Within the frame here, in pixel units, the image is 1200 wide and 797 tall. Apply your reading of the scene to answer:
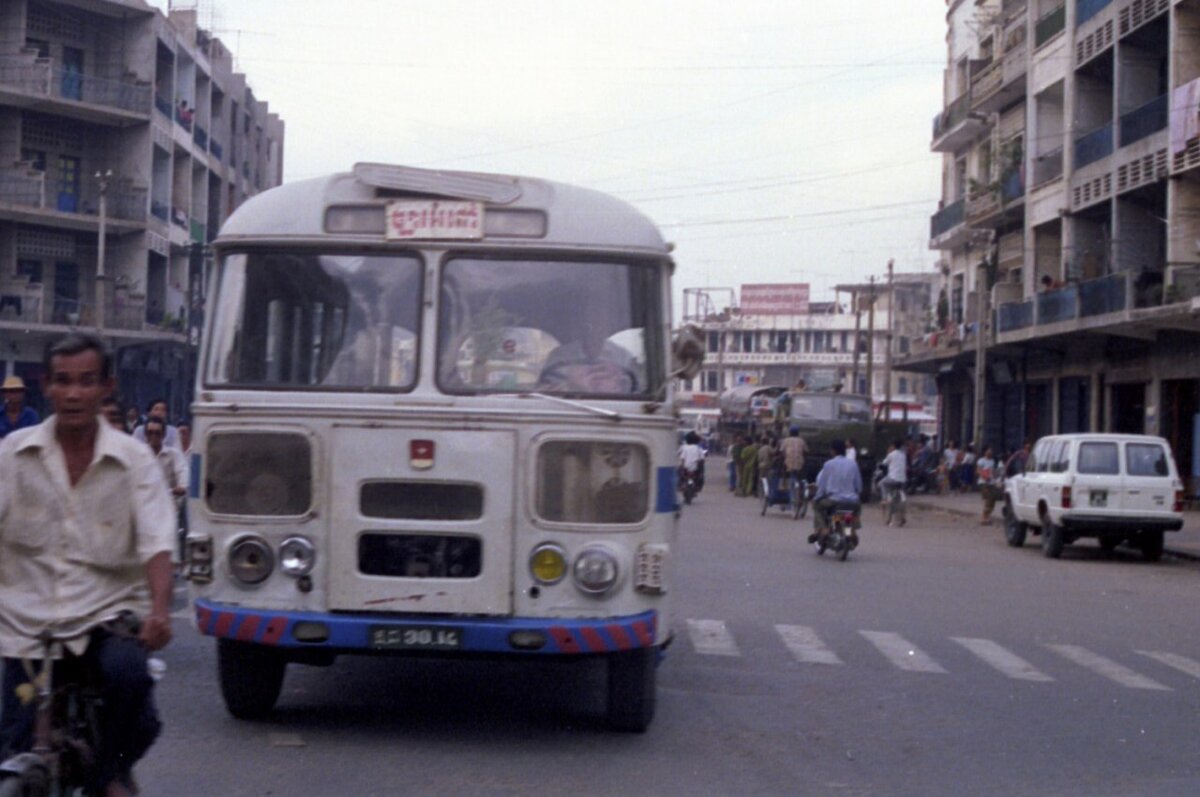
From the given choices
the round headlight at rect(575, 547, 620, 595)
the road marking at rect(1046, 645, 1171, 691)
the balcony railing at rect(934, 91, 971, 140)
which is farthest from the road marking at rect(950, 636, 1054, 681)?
the balcony railing at rect(934, 91, 971, 140)

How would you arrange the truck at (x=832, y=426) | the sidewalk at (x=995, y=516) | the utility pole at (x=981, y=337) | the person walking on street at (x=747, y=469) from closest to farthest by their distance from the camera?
the sidewalk at (x=995, y=516) → the truck at (x=832, y=426) → the person walking on street at (x=747, y=469) → the utility pole at (x=981, y=337)

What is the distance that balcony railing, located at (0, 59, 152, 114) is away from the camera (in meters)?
46.9

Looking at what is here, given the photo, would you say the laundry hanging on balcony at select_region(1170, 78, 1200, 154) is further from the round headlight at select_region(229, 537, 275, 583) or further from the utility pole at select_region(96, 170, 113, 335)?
the round headlight at select_region(229, 537, 275, 583)

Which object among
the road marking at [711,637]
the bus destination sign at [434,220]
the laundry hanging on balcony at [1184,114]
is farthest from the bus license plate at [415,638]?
the laundry hanging on balcony at [1184,114]

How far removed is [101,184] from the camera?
159 feet

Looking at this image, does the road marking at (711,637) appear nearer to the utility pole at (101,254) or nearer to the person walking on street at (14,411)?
the person walking on street at (14,411)

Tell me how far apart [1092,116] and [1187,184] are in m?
8.83

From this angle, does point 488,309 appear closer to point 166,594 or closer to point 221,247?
point 221,247

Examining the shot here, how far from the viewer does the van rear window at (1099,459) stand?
2477cm

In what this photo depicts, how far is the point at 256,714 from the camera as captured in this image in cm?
915

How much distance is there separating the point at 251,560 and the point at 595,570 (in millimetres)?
1720

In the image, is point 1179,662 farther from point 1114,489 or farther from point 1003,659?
point 1114,489

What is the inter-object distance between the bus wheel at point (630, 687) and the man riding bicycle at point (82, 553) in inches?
154

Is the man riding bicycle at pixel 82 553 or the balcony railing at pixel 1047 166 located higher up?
the balcony railing at pixel 1047 166
